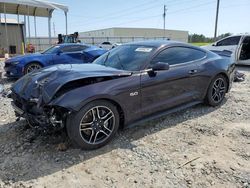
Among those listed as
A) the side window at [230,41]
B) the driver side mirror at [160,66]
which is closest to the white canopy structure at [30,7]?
the side window at [230,41]

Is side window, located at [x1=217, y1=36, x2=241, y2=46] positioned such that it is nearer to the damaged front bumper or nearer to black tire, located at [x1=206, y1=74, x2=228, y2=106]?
black tire, located at [x1=206, y1=74, x2=228, y2=106]

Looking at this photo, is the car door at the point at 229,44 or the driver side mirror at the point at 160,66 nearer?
the driver side mirror at the point at 160,66

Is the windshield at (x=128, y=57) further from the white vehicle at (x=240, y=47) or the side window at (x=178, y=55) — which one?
the white vehicle at (x=240, y=47)

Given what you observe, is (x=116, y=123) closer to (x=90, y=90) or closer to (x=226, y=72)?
(x=90, y=90)

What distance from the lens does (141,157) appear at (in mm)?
3289

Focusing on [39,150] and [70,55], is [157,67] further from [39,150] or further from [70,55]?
[70,55]

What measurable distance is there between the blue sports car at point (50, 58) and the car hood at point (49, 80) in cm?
483

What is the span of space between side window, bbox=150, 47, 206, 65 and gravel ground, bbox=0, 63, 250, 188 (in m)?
1.09

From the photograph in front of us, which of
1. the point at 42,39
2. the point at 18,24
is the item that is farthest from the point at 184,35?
the point at 18,24

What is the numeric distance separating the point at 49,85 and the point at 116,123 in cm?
108

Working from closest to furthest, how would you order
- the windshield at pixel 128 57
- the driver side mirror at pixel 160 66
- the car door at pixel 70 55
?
the driver side mirror at pixel 160 66, the windshield at pixel 128 57, the car door at pixel 70 55

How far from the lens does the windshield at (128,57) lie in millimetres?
3969

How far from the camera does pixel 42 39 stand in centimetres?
3120

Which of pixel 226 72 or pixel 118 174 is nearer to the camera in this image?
pixel 118 174
